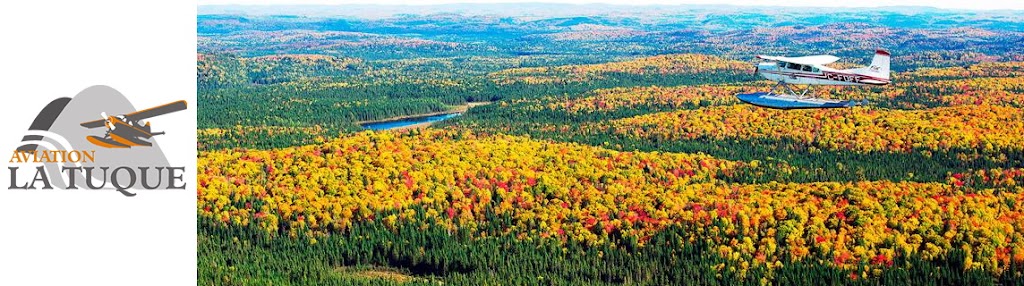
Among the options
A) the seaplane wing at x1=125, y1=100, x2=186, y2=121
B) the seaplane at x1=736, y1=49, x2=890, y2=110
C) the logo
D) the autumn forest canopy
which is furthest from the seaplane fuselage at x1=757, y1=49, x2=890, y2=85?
the logo

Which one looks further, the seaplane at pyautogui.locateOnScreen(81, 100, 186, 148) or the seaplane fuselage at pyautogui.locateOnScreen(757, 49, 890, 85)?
the seaplane fuselage at pyautogui.locateOnScreen(757, 49, 890, 85)

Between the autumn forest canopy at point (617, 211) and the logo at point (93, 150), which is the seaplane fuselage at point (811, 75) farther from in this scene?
the logo at point (93, 150)

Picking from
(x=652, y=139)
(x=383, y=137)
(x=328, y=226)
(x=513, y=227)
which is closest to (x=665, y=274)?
(x=513, y=227)

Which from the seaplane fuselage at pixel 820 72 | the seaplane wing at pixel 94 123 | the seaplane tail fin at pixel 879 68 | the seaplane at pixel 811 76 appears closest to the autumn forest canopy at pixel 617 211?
the seaplane at pixel 811 76

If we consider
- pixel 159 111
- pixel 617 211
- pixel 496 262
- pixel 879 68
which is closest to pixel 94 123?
pixel 159 111

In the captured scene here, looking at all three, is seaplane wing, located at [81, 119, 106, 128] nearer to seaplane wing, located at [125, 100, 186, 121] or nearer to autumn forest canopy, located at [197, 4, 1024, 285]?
seaplane wing, located at [125, 100, 186, 121]

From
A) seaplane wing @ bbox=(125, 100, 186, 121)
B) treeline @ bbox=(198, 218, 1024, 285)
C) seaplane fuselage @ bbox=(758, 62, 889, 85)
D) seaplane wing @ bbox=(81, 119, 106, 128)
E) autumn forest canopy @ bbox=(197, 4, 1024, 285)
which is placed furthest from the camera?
autumn forest canopy @ bbox=(197, 4, 1024, 285)

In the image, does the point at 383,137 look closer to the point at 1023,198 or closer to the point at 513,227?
the point at 513,227

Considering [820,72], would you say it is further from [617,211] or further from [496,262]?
[617,211]
